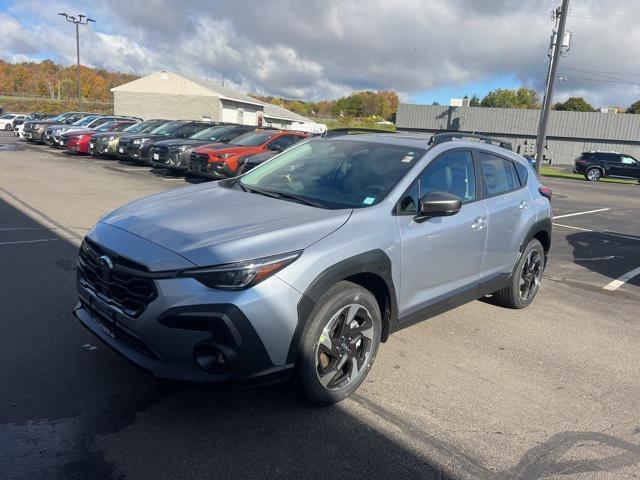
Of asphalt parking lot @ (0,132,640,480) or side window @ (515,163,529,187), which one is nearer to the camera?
asphalt parking lot @ (0,132,640,480)

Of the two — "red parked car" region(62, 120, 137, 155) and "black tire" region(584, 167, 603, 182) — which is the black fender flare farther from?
"black tire" region(584, 167, 603, 182)

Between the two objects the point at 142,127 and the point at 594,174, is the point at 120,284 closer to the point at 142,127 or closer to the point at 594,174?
the point at 142,127

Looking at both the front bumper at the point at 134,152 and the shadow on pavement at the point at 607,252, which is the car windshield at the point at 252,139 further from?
the shadow on pavement at the point at 607,252

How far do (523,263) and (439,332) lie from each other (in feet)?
4.29

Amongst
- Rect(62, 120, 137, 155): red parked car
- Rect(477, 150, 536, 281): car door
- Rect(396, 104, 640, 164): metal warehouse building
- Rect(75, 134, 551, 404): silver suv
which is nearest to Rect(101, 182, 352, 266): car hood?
Rect(75, 134, 551, 404): silver suv

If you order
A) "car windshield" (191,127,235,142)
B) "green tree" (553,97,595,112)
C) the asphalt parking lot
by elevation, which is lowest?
the asphalt parking lot

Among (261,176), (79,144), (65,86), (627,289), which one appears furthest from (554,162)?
(65,86)

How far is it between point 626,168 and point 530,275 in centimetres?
2975

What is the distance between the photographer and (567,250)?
29.0ft

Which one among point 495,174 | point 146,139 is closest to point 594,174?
point 146,139

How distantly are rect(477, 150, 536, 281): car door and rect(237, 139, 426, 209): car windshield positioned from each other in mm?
956

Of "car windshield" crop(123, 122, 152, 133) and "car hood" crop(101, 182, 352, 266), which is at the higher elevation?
"car windshield" crop(123, 122, 152, 133)

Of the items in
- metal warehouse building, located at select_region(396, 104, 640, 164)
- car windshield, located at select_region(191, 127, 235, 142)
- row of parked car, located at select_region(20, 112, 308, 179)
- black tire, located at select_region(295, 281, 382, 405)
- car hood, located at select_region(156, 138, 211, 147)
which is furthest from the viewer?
metal warehouse building, located at select_region(396, 104, 640, 164)

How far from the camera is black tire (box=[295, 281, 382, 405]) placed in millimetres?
3004
